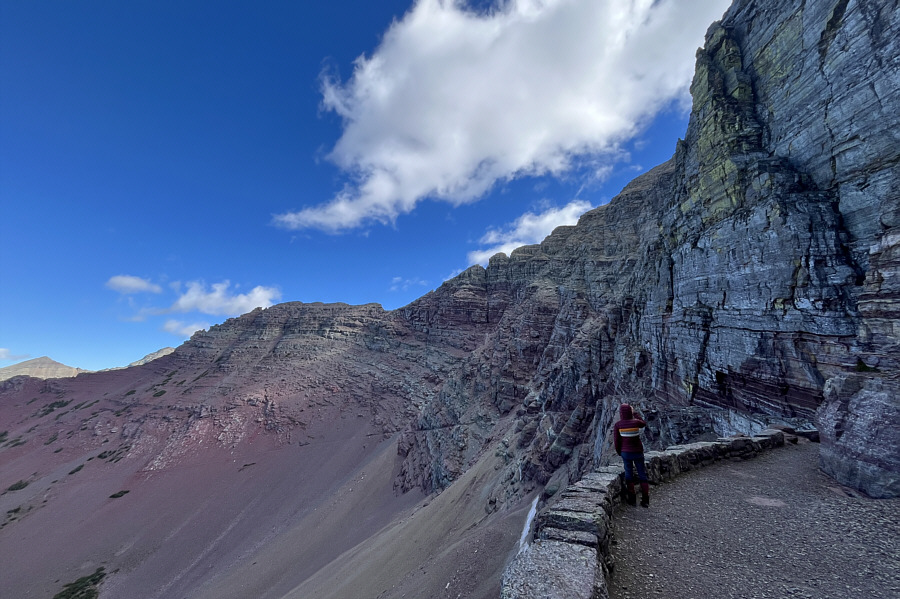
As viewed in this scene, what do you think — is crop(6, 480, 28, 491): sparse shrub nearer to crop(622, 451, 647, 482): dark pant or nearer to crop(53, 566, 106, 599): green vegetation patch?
crop(53, 566, 106, 599): green vegetation patch

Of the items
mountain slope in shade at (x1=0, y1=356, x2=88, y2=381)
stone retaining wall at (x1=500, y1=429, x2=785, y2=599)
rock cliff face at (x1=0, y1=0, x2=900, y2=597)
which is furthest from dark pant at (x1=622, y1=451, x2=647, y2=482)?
mountain slope in shade at (x1=0, y1=356, x2=88, y2=381)

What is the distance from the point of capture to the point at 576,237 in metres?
52.6

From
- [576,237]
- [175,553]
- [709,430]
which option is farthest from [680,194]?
[175,553]

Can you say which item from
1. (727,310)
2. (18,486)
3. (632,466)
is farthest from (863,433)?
(18,486)

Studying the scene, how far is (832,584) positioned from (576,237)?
5271 centimetres

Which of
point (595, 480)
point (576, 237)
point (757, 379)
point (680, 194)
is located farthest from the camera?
point (576, 237)

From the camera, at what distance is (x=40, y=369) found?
164 meters

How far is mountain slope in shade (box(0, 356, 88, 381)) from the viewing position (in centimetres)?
15712

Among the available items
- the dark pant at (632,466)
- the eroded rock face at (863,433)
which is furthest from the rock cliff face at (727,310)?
the dark pant at (632,466)

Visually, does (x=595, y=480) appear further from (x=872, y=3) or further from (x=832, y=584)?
(x=872, y=3)

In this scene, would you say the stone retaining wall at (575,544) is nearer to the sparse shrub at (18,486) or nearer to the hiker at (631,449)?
the hiker at (631,449)

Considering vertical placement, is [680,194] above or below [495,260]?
below

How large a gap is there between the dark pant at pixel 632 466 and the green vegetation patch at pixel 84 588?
168ft

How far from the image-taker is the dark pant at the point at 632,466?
259 inches
